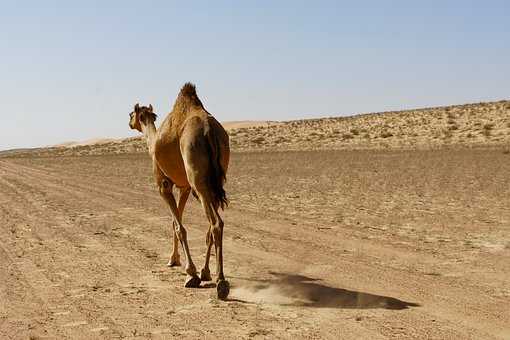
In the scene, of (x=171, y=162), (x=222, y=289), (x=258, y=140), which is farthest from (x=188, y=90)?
(x=258, y=140)

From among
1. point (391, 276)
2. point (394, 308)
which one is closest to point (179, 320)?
point (394, 308)

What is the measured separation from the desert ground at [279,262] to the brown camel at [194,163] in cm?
40

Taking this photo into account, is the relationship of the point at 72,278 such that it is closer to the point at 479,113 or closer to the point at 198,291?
the point at 198,291

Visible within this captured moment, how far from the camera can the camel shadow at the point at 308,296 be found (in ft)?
25.3

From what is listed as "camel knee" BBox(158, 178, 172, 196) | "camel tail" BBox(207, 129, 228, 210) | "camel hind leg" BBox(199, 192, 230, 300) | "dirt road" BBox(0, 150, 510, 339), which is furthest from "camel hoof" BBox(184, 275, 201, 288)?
"camel knee" BBox(158, 178, 172, 196)

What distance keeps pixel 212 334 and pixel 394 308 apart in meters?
2.09

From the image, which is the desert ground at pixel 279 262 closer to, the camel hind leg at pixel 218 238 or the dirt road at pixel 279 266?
the dirt road at pixel 279 266

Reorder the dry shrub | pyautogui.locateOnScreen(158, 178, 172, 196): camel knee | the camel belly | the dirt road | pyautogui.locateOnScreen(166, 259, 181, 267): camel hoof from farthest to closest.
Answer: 1. the dry shrub
2. pyautogui.locateOnScreen(166, 259, 181, 267): camel hoof
3. pyautogui.locateOnScreen(158, 178, 172, 196): camel knee
4. the camel belly
5. the dirt road

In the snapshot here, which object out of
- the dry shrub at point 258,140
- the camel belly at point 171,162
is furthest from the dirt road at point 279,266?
the dry shrub at point 258,140

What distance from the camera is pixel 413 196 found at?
18781 millimetres

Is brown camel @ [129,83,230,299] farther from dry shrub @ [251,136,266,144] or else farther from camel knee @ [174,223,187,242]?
dry shrub @ [251,136,266,144]

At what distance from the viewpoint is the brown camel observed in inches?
336

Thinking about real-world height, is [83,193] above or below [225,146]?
below

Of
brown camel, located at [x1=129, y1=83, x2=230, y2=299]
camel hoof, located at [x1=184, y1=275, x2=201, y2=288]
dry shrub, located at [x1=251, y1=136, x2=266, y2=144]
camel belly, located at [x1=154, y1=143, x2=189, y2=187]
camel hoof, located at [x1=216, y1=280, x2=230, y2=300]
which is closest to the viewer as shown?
camel hoof, located at [x1=216, y1=280, x2=230, y2=300]
